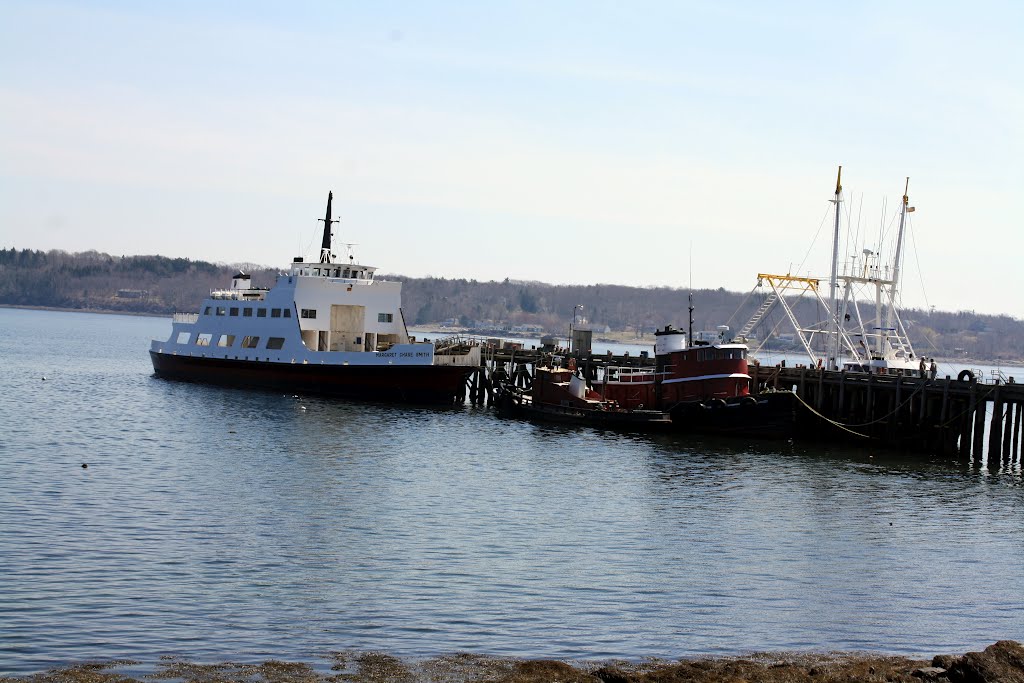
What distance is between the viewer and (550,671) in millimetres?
17766

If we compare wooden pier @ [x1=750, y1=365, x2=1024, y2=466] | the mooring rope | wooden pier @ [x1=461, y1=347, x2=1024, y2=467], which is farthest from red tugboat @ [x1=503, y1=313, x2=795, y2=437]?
wooden pier @ [x1=750, y1=365, x2=1024, y2=466]

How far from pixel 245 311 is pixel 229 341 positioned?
9.83ft

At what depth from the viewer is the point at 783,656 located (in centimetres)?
1983

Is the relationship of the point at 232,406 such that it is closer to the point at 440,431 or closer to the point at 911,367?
the point at 440,431

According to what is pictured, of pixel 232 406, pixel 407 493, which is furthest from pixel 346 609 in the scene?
pixel 232 406

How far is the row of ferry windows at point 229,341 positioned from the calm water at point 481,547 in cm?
2150

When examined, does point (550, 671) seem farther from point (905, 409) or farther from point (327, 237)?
point (327, 237)

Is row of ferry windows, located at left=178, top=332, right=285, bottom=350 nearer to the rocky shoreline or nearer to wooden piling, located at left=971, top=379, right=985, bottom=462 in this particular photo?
wooden piling, located at left=971, top=379, right=985, bottom=462

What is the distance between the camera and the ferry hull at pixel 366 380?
224 feet

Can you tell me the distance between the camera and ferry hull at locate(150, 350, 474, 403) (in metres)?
68.2

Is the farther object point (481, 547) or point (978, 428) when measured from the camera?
point (978, 428)

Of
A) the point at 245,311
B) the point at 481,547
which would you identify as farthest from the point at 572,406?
the point at 481,547

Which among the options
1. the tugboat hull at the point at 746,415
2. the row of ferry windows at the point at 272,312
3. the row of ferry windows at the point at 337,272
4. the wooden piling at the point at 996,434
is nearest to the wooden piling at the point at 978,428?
the wooden piling at the point at 996,434

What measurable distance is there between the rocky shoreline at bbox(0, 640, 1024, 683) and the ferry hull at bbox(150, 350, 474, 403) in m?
49.4
